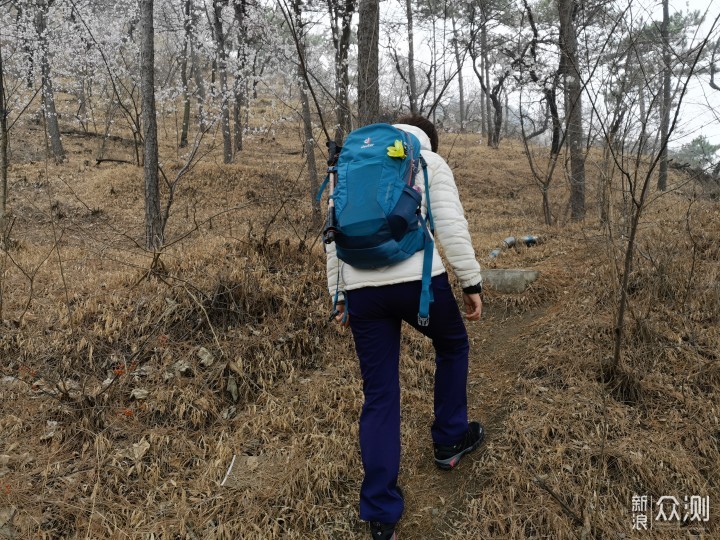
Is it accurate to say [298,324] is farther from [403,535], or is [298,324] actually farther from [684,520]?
[684,520]

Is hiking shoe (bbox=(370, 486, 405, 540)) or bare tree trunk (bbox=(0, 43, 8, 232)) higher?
bare tree trunk (bbox=(0, 43, 8, 232))

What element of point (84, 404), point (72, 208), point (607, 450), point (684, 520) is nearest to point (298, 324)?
point (84, 404)

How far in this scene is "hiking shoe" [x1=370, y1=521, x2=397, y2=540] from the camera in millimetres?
1895

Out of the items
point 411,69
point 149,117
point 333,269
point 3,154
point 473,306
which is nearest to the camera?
point 473,306

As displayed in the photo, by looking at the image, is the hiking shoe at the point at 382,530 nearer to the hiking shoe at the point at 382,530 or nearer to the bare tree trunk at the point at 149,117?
the hiking shoe at the point at 382,530

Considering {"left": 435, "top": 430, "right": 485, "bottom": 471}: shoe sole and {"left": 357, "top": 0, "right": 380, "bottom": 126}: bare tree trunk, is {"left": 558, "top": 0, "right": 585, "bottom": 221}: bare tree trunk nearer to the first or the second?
{"left": 357, "top": 0, "right": 380, "bottom": 126}: bare tree trunk

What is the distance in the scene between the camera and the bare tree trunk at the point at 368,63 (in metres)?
4.46

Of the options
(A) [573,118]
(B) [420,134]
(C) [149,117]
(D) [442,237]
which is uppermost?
(A) [573,118]

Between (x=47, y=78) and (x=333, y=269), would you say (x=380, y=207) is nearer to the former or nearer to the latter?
(x=333, y=269)

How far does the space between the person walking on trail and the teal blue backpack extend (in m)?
0.05

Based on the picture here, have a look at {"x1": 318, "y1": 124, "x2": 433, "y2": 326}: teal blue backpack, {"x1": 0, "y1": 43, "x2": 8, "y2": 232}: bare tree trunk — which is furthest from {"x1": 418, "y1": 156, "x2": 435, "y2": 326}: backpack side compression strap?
{"x1": 0, "y1": 43, "x2": 8, "y2": 232}: bare tree trunk

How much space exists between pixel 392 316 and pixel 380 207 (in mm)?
484

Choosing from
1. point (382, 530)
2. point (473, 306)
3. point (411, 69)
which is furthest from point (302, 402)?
point (411, 69)

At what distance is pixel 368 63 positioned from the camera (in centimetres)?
445
